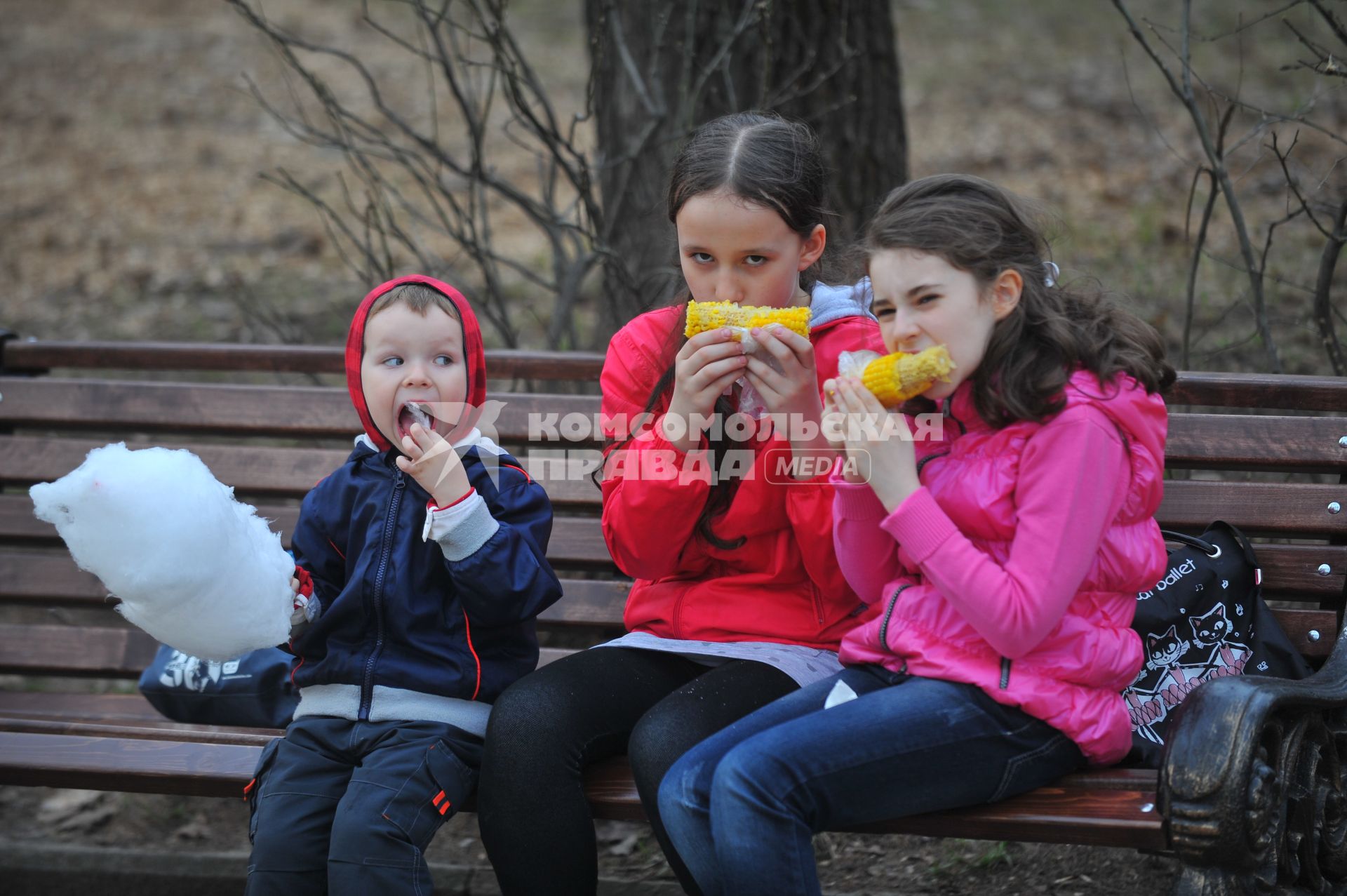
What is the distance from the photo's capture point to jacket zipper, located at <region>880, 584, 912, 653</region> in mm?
2199

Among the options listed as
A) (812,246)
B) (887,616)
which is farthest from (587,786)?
(812,246)

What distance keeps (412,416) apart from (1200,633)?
1700 millimetres

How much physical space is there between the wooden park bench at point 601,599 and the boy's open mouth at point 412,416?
2.09 ft

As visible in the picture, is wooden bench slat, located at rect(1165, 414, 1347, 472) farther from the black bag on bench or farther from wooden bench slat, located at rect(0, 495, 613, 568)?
wooden bench slat, located at rect(0, 495, 613, 568)

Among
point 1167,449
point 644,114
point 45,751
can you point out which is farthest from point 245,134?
point 1167,449

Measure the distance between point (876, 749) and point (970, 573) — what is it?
343 millimetres

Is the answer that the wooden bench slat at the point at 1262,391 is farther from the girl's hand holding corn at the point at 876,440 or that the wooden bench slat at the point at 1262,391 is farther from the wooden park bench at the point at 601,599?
the girl's hand holding corn at the point at 876,440

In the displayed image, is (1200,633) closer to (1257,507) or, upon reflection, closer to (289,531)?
(1257,507)

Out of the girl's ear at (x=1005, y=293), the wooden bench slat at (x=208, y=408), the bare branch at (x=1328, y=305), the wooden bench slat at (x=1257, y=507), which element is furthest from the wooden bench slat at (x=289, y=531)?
the bare branch at (x=1328, y=305)

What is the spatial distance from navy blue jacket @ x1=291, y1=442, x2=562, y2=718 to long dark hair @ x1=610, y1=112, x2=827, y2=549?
0.34m

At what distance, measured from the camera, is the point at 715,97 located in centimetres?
372

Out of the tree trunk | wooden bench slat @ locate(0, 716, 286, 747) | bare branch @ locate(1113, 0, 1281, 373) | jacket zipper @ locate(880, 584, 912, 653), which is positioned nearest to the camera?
jacket zipper @ locate(880, 584, 912, 653)

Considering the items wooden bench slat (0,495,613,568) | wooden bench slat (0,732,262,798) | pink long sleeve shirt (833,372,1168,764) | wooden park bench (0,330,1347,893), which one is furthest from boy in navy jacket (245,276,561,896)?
pink long sleeve shirt (833,372,1168,764)

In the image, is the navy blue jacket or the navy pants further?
the navy blue jacket
